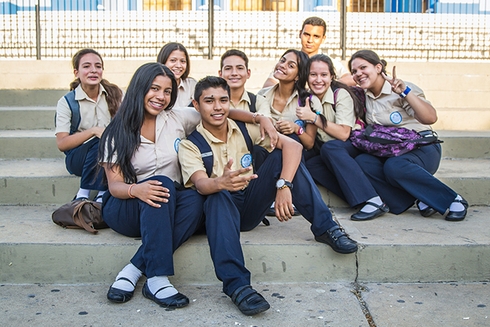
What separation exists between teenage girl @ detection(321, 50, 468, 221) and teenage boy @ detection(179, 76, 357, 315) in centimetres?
65

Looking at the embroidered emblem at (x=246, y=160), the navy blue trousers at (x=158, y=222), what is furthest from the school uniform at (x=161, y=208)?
the embroidered emblem at (x=246, y=160)

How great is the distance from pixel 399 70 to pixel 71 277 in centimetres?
562

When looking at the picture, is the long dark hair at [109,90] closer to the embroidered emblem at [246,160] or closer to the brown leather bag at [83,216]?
the brown leather bag at [83,216]

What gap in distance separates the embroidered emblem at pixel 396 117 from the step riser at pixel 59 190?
0.62m

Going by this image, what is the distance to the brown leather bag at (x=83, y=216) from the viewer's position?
371cm

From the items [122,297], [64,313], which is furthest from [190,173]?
[64,313]

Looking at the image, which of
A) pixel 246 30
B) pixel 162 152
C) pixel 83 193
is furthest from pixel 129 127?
pixel 246 30

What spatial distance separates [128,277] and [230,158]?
2.97ft

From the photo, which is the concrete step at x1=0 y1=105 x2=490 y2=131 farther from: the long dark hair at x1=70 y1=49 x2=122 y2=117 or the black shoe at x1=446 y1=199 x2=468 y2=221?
the black shoe at x1=446 y1=199 x2=468 y2=221

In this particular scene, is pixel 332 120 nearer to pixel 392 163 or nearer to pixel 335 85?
pixel 335 85

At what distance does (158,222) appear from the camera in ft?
10.5

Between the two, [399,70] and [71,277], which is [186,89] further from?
[399,70]

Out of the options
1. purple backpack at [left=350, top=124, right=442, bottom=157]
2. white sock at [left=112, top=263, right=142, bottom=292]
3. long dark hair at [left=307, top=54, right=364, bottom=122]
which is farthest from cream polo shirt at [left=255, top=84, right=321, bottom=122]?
white sock at [left=112, top=263, right=142, bottom=292]

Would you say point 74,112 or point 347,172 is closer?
point 347,172
